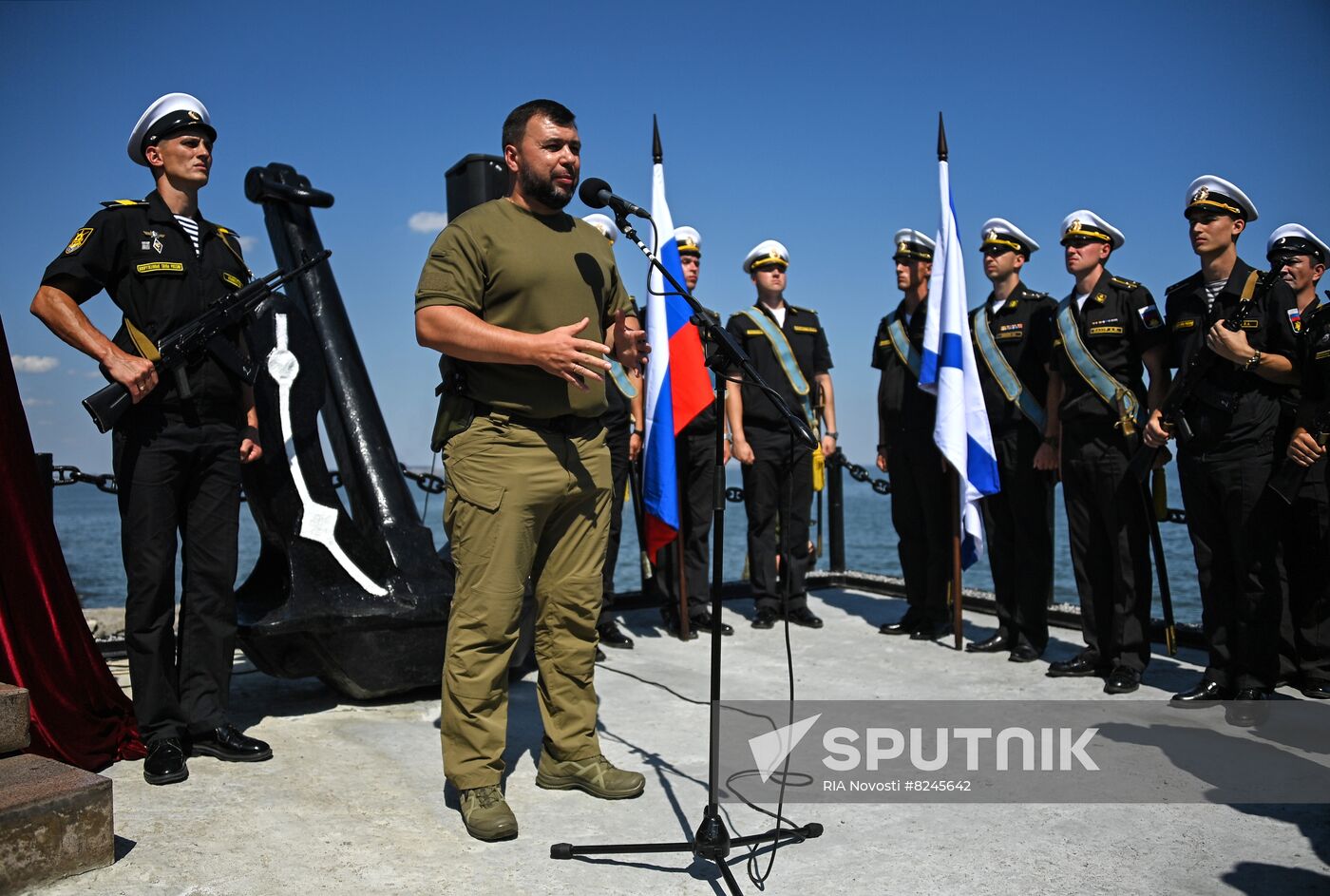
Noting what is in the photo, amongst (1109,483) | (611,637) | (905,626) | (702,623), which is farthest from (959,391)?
(611,637)

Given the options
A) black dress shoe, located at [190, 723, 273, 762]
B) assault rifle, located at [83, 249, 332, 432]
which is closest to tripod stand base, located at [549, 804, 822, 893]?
black dress shoe, located at [190, 723, 273, 762]

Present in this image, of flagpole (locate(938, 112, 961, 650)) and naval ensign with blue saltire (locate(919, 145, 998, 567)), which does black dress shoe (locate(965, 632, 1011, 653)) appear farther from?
naval ensign with blue saltire (locate(919, 145, 998, 567))

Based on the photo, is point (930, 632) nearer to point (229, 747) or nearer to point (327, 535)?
point (327, 535)

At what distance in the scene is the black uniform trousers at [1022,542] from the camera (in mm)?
5535

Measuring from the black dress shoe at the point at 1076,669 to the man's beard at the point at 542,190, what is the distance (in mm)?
3269

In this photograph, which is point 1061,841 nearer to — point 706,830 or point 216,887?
point 706,830

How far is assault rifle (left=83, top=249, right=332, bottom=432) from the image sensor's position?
354cm

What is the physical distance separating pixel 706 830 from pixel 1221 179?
346 cm

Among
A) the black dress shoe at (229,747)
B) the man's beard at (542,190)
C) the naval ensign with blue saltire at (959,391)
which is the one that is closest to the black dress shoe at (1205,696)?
the naval ensign with blue saltire at (959,391)

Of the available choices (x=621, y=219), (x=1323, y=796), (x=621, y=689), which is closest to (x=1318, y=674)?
(x=1323, y=796)

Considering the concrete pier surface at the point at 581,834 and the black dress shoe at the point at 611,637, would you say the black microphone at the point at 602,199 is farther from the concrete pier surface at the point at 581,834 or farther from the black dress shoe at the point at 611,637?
the black dress shoe at the point at 611,637

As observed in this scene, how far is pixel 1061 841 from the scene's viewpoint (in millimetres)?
3045

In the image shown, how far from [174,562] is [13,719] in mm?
845

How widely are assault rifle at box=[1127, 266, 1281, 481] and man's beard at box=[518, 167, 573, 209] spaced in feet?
8.79
